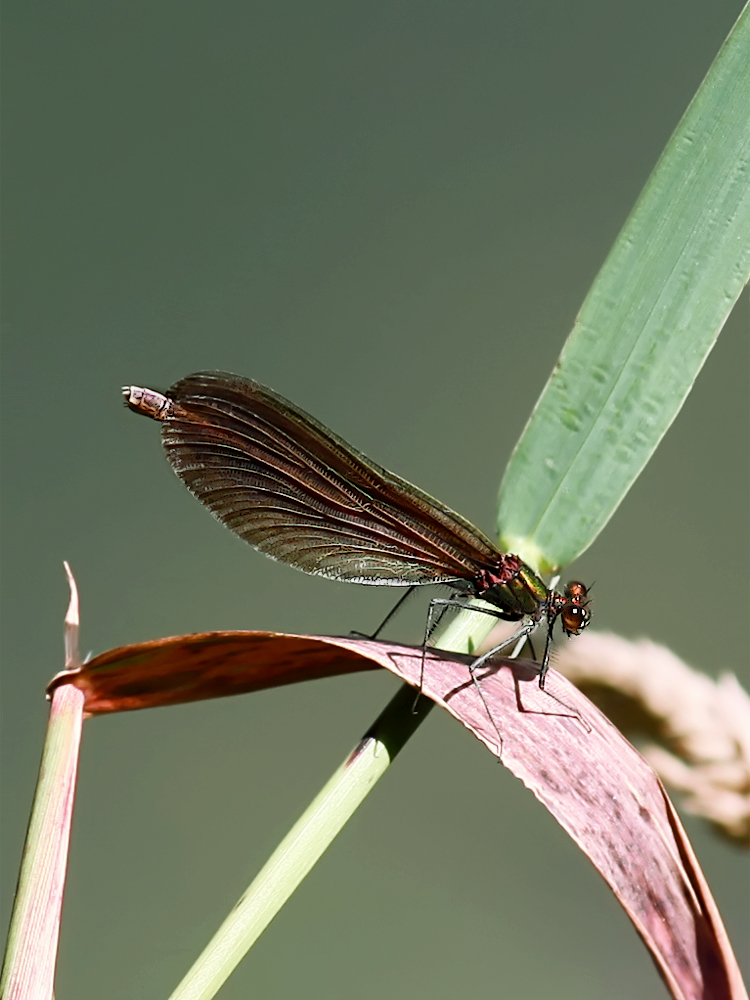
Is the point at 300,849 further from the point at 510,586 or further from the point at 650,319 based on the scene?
the point at 650,319

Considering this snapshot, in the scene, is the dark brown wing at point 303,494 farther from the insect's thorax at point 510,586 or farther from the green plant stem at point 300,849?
the green plant stem at point 300,849

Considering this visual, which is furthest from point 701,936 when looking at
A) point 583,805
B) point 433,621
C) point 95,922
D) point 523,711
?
point 95,922

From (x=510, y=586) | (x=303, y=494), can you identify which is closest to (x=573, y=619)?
(x=510, y=586)

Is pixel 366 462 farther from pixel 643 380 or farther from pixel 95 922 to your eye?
pixel 95 922

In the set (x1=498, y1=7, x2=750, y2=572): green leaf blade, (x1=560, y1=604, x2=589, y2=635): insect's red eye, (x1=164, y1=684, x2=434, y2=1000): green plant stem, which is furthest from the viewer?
(x1=560, y1=604, x2=589, y2=635): insect's red eye

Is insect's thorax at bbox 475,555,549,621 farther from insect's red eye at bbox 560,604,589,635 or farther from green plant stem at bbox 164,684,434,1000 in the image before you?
green plant stem at bbox 164,684,434,1000

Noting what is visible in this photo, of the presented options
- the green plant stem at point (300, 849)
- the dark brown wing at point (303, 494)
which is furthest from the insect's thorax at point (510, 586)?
the green plant stem at point (300, 849)

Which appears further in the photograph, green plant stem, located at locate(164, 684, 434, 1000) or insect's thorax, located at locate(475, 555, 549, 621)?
insect's thorax, located at locate(475, 555, 549, 621)

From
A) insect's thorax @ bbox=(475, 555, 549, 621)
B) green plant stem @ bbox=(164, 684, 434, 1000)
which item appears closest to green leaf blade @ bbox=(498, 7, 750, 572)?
insect's thorax @ bbox=(475, 555, 549, 621)
